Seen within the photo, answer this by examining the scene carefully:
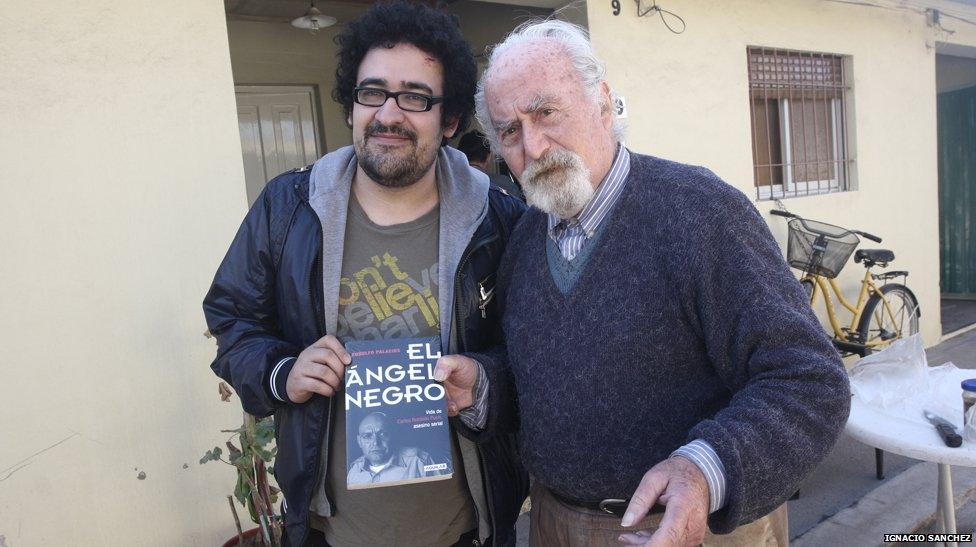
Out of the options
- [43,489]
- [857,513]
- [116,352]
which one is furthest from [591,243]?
[857,513]

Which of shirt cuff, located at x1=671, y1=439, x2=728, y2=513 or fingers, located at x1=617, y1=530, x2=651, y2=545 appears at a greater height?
shirt cuff, located at x1=671, y1=439, x2=728, y2=513

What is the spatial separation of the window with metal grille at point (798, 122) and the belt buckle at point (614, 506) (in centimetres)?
478

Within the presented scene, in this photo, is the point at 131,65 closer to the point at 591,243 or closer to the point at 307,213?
the point at 307,213

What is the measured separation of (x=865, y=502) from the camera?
372 centimetres

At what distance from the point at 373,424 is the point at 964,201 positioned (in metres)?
10.0

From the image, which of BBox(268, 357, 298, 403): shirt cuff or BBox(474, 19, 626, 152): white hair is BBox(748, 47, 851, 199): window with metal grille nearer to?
BBox(474, 19, 626, 152): white hair

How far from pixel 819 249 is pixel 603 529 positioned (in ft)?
14.5

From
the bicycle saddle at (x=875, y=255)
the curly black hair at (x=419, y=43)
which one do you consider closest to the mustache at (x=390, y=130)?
the curly black hair at (x=419, y=43)

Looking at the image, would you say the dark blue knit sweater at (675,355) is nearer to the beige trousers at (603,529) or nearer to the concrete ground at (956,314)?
the beige trousers at (603,529)

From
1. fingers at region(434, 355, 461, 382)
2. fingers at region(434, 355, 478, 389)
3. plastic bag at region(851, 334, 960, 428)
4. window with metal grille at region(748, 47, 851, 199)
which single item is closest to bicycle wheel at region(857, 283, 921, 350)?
window with metal grille at region(748, 47, 851, 199)

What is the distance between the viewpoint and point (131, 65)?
Answer: 279cm

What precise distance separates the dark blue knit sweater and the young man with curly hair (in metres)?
0.21

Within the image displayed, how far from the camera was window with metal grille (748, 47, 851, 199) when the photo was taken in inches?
222

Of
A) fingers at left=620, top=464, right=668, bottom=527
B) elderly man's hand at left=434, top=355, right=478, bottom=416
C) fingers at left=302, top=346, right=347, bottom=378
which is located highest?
fingers at left=302, top=346, right=347, bottom=378
